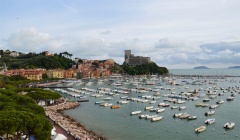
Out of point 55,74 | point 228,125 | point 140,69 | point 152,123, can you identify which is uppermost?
point 140,69

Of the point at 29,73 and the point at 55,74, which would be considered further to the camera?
the point at 55,74

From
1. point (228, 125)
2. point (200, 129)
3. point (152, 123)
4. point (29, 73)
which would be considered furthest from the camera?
point (29, 73)

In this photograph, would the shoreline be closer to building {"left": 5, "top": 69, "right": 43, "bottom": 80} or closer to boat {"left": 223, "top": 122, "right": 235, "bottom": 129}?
boat {"left": 223, "top": 122, "right": 235, "bottom": 129}

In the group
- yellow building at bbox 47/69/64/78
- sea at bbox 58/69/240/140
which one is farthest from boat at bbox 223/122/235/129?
yellow building at bbox 47/69/64/78

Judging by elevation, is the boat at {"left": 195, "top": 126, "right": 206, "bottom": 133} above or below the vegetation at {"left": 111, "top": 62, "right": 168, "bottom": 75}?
below

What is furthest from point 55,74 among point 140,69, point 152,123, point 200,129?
point 200,129

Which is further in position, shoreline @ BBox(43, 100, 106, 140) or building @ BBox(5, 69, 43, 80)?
building @ BBox(5, 69, 43, 80)

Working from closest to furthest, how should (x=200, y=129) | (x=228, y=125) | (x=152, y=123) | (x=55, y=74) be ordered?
(x=200, y=129)
(x=228, y=125)
(x=152, y=123)
(x=55, y=74)

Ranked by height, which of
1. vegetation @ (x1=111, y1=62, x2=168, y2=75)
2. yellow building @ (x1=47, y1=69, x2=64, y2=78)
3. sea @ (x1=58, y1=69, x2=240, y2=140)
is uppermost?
vegetation @ (x1=111, y1=62, x2=168, y2=75)

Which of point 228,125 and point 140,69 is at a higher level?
point 140,69

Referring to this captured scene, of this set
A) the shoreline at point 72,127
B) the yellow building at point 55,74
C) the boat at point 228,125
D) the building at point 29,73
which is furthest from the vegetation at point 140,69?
the boat at point 228,125

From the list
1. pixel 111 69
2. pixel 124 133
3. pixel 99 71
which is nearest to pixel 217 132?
pixel 124 133

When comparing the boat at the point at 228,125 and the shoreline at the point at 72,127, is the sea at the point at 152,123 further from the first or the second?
the shoreline at the point at 72,127

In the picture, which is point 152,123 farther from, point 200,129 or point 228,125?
point 228,125
